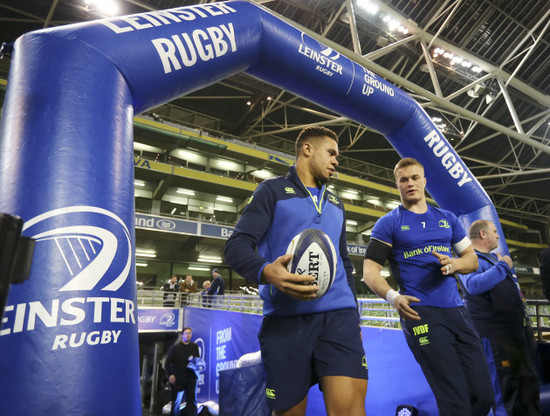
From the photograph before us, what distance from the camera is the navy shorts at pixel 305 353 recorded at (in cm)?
169

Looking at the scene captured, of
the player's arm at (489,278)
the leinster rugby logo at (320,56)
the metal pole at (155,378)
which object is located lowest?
the metal pole at (155,378)

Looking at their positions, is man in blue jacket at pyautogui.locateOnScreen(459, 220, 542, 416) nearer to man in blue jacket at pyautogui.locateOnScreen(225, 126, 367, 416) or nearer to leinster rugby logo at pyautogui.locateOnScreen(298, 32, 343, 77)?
man in blue jacket at pyautogui.locateOnScreen(225, 126, 367, 416)

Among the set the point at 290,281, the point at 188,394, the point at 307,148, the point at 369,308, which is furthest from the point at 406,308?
the point at 188,394

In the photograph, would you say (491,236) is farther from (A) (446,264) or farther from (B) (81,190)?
(B) (81,190)

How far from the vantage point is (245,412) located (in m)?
4.05

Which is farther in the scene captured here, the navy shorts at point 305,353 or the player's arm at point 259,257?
the navy shorts at point 305,353

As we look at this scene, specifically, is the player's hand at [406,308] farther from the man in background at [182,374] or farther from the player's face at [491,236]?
→ the man in background at [182,374]

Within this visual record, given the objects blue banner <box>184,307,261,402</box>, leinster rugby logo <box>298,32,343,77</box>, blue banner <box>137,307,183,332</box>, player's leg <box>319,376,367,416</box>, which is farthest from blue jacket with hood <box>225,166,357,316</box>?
blue banner <box>137,307,183,332</box>

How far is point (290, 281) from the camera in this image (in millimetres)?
1538

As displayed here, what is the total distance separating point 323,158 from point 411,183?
2.94 feet

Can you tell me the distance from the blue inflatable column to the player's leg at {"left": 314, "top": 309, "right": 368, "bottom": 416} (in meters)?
0.94

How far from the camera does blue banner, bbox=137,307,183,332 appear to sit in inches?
496

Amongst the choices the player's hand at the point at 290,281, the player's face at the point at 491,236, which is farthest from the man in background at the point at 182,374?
the player's hand at the point at 290,281

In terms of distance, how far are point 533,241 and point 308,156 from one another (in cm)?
4738
